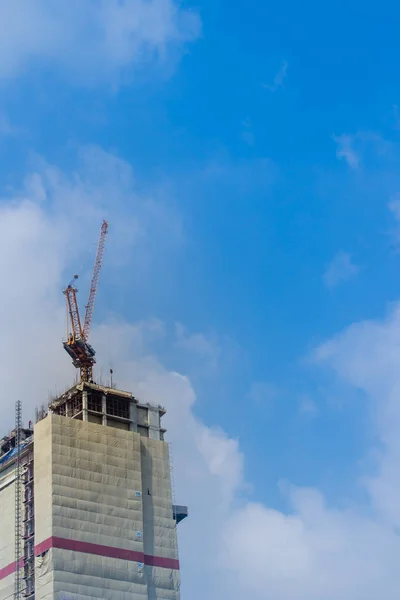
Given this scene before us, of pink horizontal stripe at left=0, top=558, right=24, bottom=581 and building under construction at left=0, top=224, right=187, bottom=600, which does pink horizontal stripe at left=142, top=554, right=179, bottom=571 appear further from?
pink horizontal stripe at left=0, top=558, right=24, bottom=581

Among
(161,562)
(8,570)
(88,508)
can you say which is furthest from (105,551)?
(8,570)

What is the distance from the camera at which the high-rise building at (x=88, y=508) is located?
16475cm

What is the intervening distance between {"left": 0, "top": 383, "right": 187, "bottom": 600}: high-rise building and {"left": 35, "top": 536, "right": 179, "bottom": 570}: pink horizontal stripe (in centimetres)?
19

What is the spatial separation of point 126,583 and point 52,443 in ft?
92.6

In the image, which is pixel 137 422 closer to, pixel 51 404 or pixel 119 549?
pixel 51 404

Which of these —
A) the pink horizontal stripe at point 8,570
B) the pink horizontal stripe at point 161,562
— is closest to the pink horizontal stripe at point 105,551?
the pink horizontal stripe at point 161,562

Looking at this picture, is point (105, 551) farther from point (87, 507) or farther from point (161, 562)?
point (161, 562)

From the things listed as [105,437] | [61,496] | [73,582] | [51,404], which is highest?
[51,404]

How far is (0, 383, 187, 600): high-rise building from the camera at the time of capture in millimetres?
164750

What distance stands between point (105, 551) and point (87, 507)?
8.38 m

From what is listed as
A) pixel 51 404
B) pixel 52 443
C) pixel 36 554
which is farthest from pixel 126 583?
pixel 51 404

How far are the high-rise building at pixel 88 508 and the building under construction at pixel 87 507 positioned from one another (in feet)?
0.63

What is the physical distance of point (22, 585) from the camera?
170 meters

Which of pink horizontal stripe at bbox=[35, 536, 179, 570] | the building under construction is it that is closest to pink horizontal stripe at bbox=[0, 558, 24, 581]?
the building under construction
